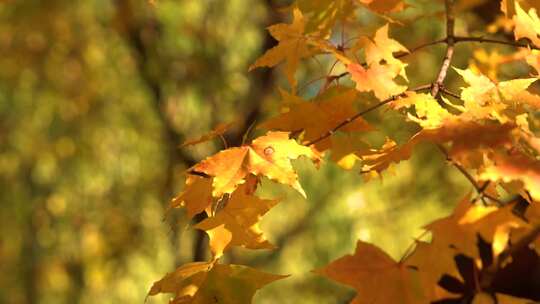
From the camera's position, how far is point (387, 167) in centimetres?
118

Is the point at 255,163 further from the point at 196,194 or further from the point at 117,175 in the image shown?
the point at 117,175

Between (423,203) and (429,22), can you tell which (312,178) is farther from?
(429,22)

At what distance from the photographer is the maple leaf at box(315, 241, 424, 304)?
3.31ft

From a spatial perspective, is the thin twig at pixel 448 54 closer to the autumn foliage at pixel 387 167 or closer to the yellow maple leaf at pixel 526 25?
the autumn foliage at pixel 387 167

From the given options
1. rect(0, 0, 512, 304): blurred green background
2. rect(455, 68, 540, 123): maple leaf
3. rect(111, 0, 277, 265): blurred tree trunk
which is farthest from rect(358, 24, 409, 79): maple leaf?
rect(0, 0, 512, 304): blurred green background

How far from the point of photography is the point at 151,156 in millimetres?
5172

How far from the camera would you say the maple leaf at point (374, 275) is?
101cm

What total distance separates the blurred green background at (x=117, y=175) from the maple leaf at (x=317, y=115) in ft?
10.0

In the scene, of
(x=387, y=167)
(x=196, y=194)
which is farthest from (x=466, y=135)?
(x=196, y=194)

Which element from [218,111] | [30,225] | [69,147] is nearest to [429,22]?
[218,111]

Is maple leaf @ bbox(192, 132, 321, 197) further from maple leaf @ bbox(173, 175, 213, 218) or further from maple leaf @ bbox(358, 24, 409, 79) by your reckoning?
maple leaf @ bbox(358, 24, 409, 79)

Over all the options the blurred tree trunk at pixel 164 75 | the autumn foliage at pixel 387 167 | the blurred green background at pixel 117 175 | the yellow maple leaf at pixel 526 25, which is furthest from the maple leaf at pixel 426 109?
the blurred green background at pixel 117 175

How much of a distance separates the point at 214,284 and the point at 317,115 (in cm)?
39

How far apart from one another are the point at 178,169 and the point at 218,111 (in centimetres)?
41
